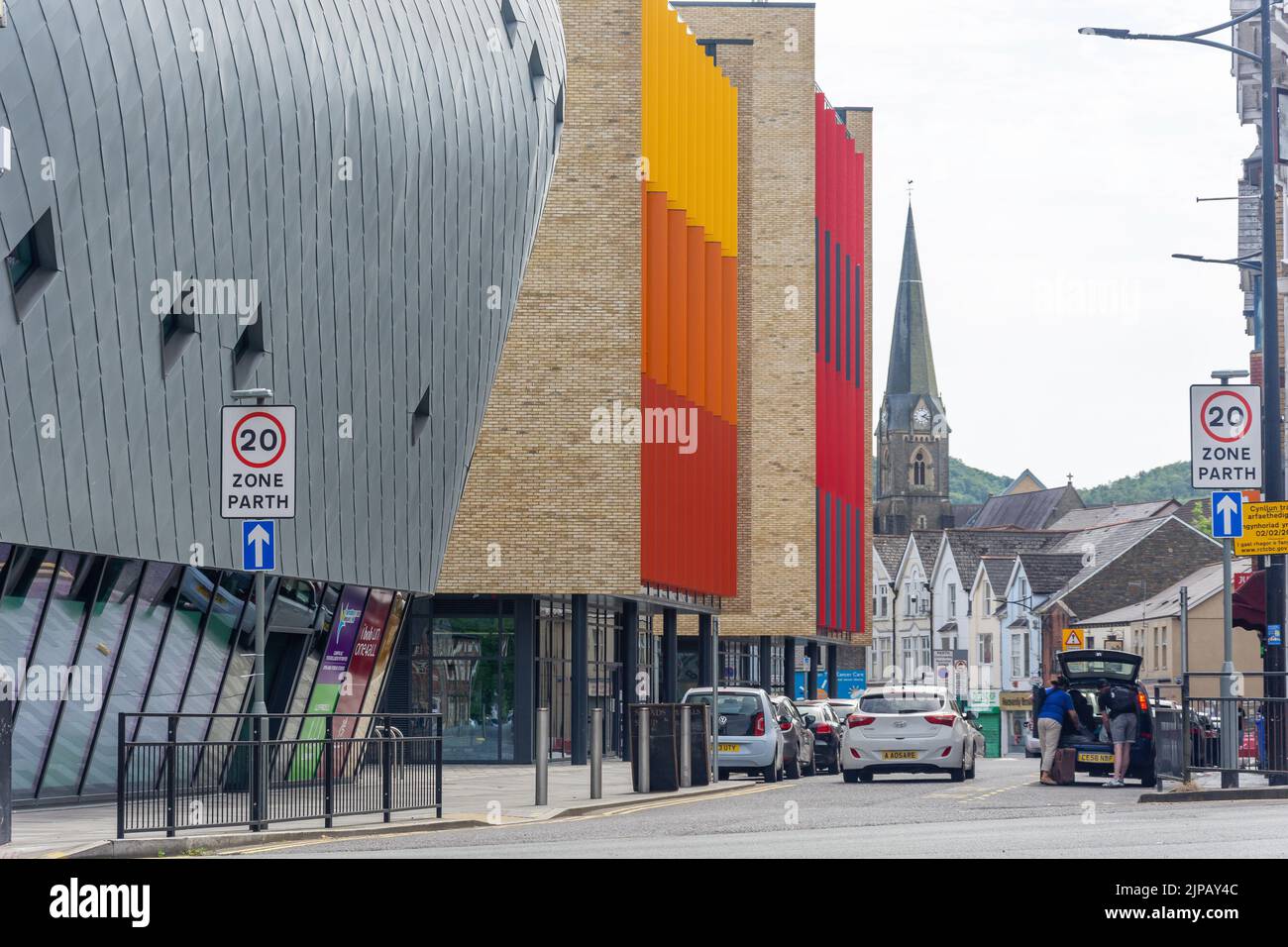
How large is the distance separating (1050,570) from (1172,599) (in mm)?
17089

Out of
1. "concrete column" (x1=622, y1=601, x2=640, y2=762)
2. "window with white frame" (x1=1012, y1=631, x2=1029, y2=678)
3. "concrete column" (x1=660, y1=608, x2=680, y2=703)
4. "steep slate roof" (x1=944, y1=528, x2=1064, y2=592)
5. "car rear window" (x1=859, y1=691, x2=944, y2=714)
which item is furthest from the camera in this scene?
"steep slate roof" (x1=944, y1=528, x2=1064, y2=592)

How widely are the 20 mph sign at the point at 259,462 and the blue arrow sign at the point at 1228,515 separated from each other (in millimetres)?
10391

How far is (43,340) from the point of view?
2102 cm

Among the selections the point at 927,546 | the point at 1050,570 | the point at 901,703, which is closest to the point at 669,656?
the point at 901,703

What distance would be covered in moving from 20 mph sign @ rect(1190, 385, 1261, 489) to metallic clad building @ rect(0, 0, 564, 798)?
1116 cm

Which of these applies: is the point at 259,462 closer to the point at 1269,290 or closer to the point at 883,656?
the point at 1269,290

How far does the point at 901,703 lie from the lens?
2944 cm

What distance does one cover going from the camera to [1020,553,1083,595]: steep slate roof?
330ft

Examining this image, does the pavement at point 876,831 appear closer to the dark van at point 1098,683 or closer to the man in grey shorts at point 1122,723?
the man in grey shorts at point 1122,723

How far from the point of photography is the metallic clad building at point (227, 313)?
2108cm

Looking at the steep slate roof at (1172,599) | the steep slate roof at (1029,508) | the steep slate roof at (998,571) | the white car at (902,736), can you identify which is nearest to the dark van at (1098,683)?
the white car at (902,736)

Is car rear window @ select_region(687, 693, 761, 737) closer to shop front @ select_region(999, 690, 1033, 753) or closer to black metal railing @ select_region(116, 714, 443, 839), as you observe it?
black metal railing @ select_region(116, 714, 443, 839)

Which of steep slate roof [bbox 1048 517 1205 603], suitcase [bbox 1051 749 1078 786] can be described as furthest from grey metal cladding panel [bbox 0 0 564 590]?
steep slate roof [bbox 1048 517 1205 603]
